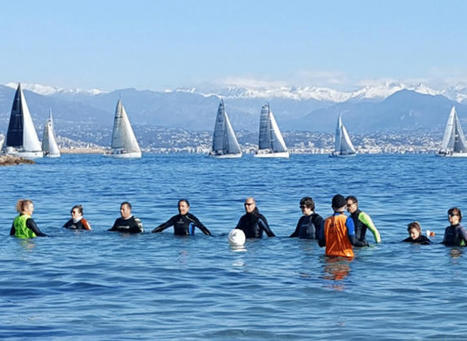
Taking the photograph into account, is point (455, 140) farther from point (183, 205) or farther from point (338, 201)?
point (338, 201)

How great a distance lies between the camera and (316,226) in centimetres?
2305

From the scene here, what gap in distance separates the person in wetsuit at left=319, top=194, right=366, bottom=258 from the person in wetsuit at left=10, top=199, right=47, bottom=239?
8.90 m

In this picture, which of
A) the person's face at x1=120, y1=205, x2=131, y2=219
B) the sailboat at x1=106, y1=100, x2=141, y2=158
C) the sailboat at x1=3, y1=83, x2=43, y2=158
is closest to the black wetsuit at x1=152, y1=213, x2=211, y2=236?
the person's face at x1=120, y1=205, x2=131, y2=219

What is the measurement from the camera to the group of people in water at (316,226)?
18.3m

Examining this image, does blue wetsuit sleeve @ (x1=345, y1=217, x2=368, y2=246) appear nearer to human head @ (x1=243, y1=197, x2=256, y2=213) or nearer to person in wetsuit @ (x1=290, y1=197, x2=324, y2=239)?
person in wetsuit @ (x1=290, y1=197, x2=324, y2=239)

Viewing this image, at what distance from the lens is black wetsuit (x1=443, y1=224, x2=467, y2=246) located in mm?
22128

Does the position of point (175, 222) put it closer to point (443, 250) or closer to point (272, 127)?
point (443, 250)

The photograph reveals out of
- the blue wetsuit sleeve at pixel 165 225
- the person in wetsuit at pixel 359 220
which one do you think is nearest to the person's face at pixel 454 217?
the person in wetsuit at pixel 359 220

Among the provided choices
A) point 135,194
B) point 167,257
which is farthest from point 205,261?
point 135,194

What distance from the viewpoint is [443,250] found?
22219 millimetres

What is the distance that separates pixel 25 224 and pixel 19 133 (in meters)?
129

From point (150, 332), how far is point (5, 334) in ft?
7.13

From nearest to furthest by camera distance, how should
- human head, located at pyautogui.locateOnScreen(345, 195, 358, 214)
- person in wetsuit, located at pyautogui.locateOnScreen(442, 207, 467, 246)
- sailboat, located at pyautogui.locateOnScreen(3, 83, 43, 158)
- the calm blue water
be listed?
the calm blue water < human head, located at pyautogui.locateOnScreen(345, 195, 358, 214) < person in wetsuit, located at pyautogui.locateOnScreen(442, 207, 467, 246) < sailboat, located at pyautogui.locateOnScreen(3, 83, 43, 158)

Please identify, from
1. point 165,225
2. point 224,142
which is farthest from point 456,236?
point 224,142
